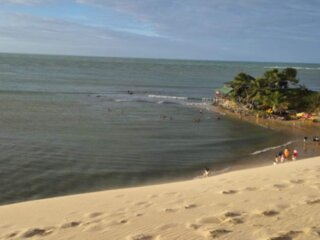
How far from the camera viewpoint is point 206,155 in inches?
1120

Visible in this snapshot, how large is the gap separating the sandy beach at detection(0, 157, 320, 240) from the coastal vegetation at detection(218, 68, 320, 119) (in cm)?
3478

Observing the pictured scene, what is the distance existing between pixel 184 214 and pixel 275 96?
39851 mm

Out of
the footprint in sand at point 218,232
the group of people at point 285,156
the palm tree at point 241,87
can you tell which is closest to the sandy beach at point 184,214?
the footprint in sand at point 218,232

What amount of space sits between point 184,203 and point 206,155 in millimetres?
17346

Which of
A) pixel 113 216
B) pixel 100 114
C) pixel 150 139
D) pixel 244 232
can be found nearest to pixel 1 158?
pixel 150 139

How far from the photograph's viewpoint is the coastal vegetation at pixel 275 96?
156 ft

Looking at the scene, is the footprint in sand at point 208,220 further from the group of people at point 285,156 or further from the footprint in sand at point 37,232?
the group of people at point 285,156

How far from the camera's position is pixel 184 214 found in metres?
10.1

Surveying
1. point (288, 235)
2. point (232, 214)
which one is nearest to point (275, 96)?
point (232, 214)

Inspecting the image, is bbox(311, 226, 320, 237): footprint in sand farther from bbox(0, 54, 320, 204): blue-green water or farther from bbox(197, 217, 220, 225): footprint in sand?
bbox(0, 54, 320, 204): blue-green water

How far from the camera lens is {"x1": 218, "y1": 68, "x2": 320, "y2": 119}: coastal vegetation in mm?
47406

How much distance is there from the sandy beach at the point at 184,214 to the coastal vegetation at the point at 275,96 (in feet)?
114

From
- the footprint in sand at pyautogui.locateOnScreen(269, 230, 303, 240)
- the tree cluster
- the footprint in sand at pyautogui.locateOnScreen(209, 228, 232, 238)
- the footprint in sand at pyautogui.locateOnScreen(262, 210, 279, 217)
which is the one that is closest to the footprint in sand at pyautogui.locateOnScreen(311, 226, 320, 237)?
the footprint in sand at pyautogui.locateOnScreen(269, 230, 303, 240)

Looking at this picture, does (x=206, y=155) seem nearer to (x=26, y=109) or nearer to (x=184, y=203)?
(x=184, y=203)
